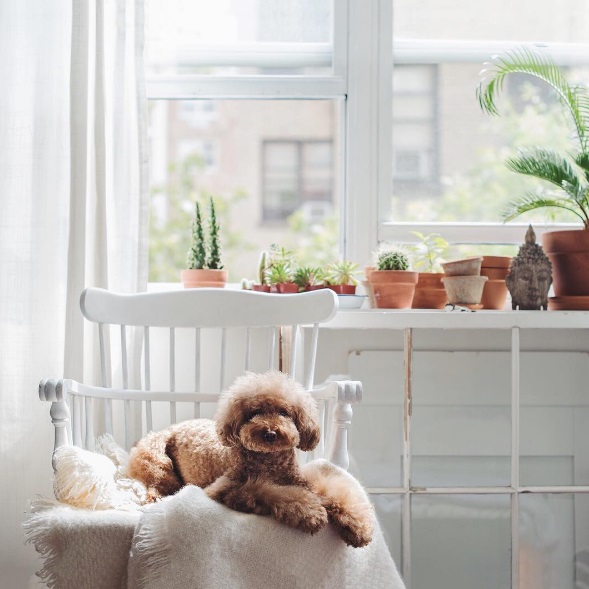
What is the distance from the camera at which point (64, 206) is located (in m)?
2.00

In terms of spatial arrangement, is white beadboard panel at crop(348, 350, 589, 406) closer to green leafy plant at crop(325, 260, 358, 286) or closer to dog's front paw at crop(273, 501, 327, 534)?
green leafy plant at crop(325, 260, 358, 286)

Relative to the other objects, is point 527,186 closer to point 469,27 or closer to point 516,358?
point 469,27

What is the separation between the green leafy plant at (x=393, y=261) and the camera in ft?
6.89

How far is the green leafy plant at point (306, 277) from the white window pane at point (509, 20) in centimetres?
87

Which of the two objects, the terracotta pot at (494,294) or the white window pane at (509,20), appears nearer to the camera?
the terracotta pot at (494,294)

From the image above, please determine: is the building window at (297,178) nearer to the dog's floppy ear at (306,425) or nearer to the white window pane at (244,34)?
the white window pane at (244,34)

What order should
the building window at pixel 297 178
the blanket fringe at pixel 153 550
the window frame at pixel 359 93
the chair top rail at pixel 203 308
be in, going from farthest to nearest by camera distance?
the building window at pixel 297 178 → the window frame at pixel 359 93 → the chair top rail at pixel 203 308 → the blanket fringe at pixel 153 550

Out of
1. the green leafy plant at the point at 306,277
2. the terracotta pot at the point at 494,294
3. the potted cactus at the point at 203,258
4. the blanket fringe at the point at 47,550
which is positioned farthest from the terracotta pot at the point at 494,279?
the blanket fringe at the point at 47,550

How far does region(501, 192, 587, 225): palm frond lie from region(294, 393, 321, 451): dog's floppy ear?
1059 millimetres

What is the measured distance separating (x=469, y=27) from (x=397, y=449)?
51.7 inches

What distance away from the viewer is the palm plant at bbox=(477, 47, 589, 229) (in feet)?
7.01

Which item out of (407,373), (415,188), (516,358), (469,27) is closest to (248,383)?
(407,373)

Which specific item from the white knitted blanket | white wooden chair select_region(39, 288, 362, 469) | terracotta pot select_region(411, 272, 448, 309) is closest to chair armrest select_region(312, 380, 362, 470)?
white wooden chair select_region(39, 288, 362, 469)

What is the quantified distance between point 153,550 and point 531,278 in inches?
50.3
